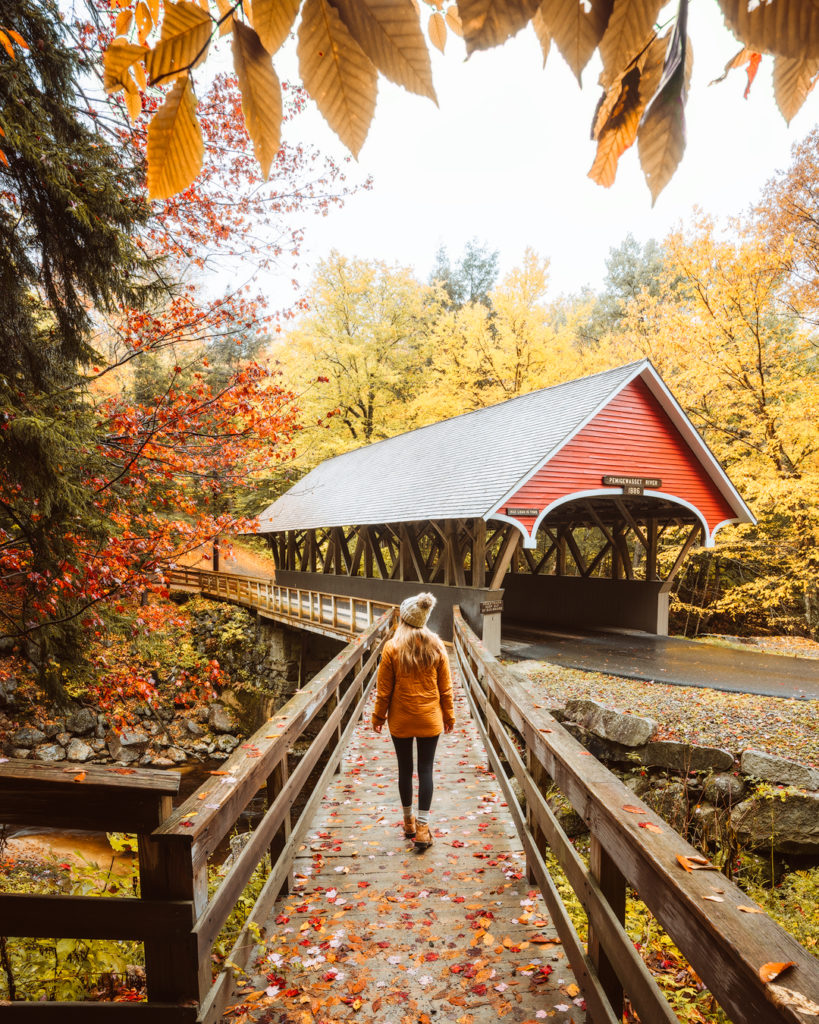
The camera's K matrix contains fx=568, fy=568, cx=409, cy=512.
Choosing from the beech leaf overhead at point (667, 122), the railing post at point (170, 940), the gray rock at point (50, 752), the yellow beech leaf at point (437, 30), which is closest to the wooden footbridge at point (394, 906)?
the railing post at point (170, 940)

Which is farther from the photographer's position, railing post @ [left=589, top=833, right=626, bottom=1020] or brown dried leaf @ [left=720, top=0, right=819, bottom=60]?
railing post @ [left=589, top=833, right=626, bottom=1020]

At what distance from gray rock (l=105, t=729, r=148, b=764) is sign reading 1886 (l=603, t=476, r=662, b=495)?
1304 cm

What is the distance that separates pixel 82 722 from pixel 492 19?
56.3ft

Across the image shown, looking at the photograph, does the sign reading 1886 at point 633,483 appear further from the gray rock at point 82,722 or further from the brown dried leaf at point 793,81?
the gray rock at point 82,722

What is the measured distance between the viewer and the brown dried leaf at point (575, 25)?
0.82 m

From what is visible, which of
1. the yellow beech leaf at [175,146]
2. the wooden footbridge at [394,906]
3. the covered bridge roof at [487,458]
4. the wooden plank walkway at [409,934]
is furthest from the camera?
the covered bridge roof at [487,458]

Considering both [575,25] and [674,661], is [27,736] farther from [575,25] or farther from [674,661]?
[575,25]

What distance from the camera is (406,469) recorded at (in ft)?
54.4

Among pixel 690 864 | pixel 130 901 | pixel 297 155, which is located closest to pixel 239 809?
pixel 130 901

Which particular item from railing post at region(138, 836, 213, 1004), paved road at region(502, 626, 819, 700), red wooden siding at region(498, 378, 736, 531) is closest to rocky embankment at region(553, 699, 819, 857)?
paved road at region(502, 626, 819, 700)

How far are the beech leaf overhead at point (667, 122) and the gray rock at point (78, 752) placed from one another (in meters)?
16.2

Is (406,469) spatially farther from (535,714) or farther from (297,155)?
(535,714)

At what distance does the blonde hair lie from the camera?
12.5 feet

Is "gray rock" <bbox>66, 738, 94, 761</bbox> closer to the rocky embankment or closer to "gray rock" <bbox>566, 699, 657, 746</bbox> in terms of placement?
the rocky embankment
